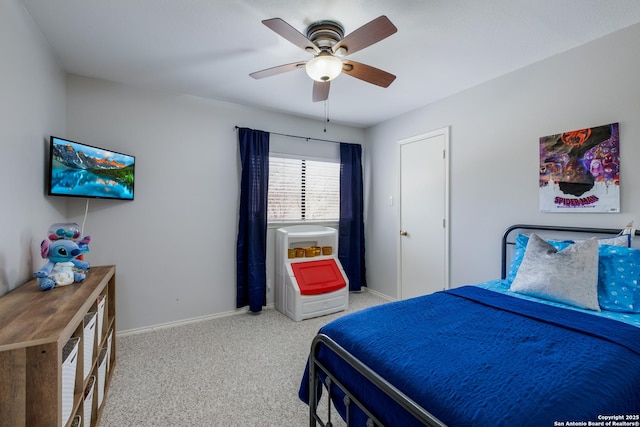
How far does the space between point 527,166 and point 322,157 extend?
237 cm

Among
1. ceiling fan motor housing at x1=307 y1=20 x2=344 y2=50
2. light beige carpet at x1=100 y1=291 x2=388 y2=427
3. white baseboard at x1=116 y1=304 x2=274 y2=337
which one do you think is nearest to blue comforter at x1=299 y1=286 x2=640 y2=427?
light beige carpet at x1=100 y1=291 x2=388 y2=427

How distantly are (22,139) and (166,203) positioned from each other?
132cm

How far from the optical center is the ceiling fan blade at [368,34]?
153 centimetres

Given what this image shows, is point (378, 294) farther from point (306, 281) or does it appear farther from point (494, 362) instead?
point (494, 362)

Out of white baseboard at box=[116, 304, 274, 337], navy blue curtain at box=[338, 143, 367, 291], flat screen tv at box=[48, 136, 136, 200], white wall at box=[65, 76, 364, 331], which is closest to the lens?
flat screen tv at box=[48, 136, 136, 200]

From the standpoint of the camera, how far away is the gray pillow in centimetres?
173

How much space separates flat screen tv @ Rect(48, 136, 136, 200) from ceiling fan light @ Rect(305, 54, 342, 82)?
1.93 metres

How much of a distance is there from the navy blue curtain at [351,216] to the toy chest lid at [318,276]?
545 millimetres

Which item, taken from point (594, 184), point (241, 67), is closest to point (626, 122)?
point (594, 184)

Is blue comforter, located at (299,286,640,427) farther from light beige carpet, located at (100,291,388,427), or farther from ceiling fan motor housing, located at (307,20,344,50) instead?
ceiling fan motor housing, located at (307,20,344,50)

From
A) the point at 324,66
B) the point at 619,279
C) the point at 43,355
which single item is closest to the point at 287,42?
the point at 324,66

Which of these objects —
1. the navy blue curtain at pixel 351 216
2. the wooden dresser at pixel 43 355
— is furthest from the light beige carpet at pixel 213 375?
the navy blue curtain at pixel 351 216

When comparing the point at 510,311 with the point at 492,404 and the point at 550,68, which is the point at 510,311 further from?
the point at 550,68

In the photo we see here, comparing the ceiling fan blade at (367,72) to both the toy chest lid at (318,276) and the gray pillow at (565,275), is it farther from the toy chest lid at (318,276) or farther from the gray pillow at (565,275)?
the toy chest lid at (318,276)
